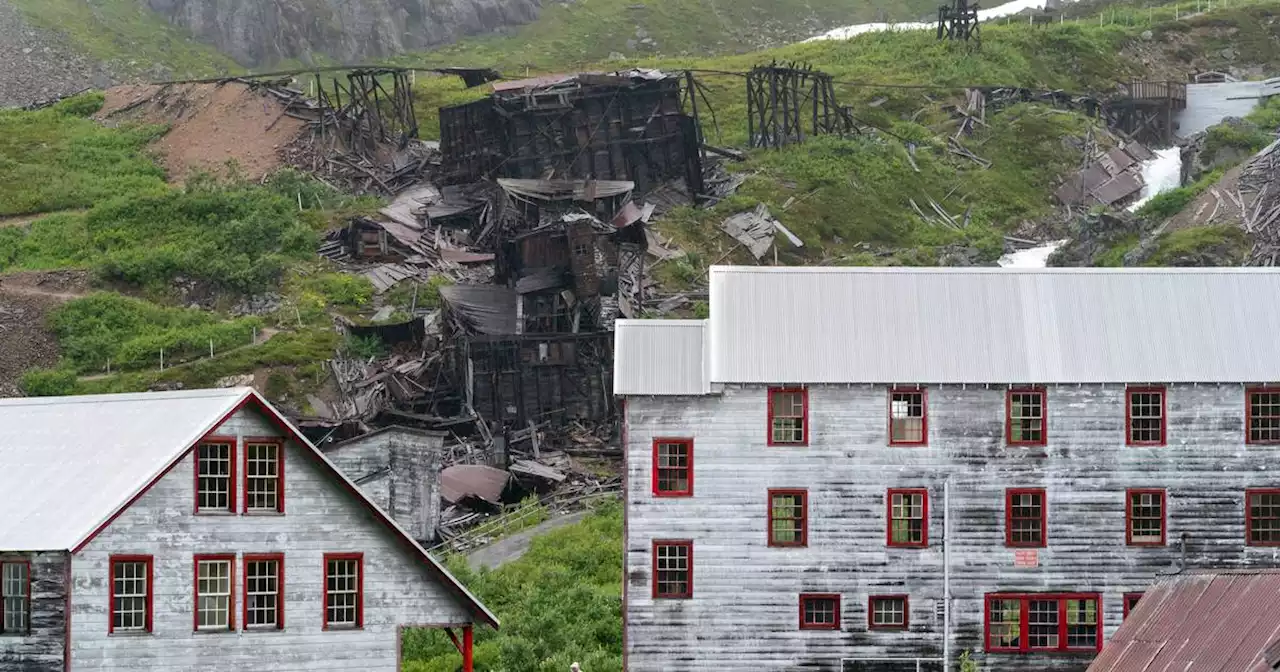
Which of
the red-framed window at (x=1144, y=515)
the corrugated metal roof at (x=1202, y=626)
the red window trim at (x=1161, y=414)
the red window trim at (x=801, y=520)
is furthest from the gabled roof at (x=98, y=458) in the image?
the red window trim at (x=1161, y=414)

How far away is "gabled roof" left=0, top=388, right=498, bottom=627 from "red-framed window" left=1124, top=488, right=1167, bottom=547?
16.2 metres

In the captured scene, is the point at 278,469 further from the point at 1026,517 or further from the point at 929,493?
the point at 1026,517

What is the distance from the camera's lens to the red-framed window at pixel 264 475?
41000mm

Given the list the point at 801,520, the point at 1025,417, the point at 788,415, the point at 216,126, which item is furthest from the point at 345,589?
the point at 216,126

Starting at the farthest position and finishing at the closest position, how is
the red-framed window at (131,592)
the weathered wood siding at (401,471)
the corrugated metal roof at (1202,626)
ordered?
the weathered wood siding at (401,471)
the red-framed window at (131,592)
the corrugated metal roof at (1202,626)

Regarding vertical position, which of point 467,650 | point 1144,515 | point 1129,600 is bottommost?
point 467,650

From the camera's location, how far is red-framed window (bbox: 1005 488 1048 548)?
166ft

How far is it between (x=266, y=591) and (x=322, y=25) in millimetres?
121125

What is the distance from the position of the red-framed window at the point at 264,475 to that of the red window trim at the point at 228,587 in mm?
952

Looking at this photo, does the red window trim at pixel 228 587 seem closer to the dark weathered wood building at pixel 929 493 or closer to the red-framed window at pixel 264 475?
the red-framed window at pixel 264 475

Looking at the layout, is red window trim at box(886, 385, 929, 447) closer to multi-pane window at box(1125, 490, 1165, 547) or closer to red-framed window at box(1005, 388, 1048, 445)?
red-framed window at box(1005, 388, 1048, 445)

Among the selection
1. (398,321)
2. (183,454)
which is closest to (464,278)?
(398,321)

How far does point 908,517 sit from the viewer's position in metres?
50.5

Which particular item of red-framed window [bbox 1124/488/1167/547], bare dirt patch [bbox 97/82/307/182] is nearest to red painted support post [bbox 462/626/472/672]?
red-framed window [bbox 1124/488/1167/547]
